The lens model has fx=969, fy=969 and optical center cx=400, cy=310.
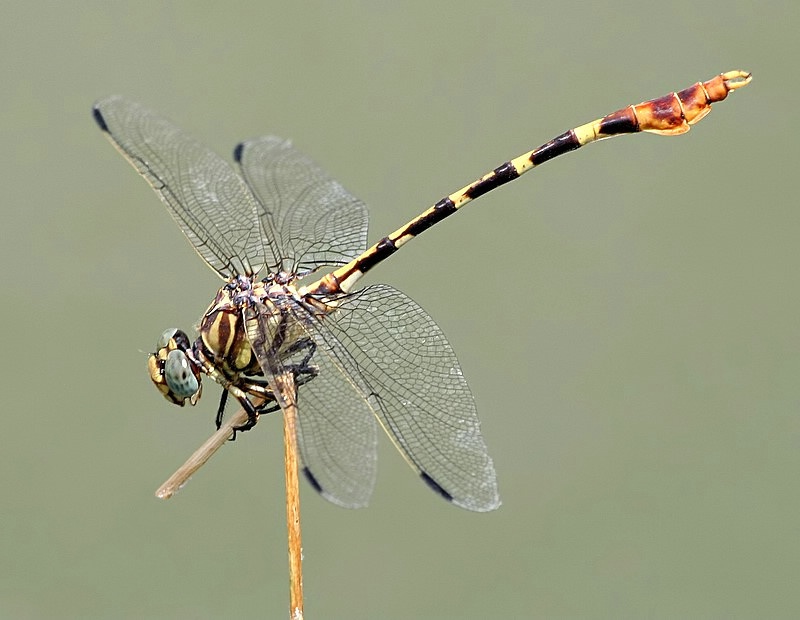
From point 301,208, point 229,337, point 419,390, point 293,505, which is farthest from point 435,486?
point 301,208

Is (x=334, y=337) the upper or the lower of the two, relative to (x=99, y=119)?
lower

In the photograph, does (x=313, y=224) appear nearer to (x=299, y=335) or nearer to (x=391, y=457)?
(x=299, y=335)

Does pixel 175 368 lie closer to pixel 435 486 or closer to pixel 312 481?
pixel 312 481

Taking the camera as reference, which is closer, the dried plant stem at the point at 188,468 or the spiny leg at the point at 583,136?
the dried plant stem at the point at 188,468

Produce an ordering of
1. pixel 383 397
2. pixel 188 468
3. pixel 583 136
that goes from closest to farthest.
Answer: pixel 188 468
pixel 383 397
pixel 583 136

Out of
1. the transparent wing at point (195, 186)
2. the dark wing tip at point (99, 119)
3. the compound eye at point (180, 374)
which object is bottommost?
the compound eye at point (180, 374)

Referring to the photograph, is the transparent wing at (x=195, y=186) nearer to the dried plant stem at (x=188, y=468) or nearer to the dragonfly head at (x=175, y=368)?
the dragonfly head at (x=175, y=368)

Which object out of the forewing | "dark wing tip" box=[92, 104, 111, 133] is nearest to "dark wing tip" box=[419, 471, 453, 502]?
the forewing

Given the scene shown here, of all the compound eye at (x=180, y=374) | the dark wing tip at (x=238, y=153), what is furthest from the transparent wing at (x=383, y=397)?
the dark wing tip at (x=238, y=153)

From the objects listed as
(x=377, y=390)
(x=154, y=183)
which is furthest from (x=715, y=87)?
(x=154, y=183)
